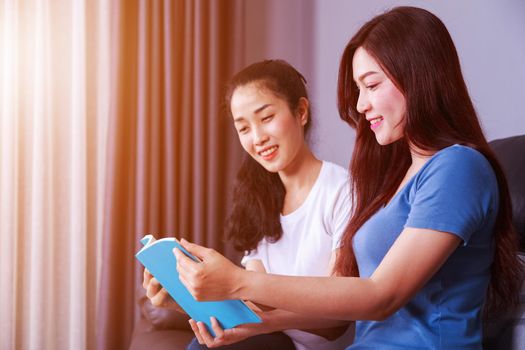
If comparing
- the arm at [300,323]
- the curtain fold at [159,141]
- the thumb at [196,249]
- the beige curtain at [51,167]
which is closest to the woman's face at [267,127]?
the arm at [300,323]

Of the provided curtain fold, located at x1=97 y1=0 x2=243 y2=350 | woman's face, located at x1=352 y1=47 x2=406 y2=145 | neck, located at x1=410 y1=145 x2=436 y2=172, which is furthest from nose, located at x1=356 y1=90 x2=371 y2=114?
curtain fold, located at x1=97 y1=0 x2=243 y2=350

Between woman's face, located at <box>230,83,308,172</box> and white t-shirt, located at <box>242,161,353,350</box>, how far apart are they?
4.9 inches

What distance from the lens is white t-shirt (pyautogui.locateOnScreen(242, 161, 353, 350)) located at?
156 centimetres

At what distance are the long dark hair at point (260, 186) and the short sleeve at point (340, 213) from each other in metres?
0.20

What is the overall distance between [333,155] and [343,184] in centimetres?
112

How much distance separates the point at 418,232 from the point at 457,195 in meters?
0.09

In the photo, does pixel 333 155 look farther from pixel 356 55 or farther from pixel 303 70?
pixel 356 55

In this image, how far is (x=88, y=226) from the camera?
106 inches

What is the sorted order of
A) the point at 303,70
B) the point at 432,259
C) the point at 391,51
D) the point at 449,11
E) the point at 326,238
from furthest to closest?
1. the point at 303,70
2. the point at 449,11
3. the point at 326,238
4. the point at 391,51
5. the point at 432,259

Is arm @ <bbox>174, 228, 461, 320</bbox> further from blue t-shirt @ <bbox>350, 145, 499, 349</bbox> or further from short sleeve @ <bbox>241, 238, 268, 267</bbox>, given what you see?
short sleeve @ <bbox>241, 238, 268, 267</bbox>

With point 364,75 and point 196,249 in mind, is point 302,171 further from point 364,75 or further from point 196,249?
point 196,249

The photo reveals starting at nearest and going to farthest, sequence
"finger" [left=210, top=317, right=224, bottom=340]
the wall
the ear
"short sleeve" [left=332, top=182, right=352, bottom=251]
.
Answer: "finger" [left=210, top=317, right=224, bottom=340] < "short sleeve" [left=332, top=182, right=352, bottom=251] < the ear < the wall

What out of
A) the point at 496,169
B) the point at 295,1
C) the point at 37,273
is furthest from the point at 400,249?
the point at 295,1

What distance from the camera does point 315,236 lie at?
1.61 meters
